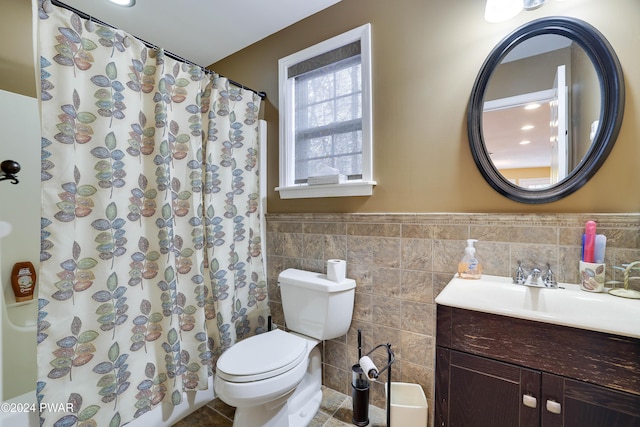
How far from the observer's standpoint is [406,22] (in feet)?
4.81

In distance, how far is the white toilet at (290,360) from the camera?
47.1 inches

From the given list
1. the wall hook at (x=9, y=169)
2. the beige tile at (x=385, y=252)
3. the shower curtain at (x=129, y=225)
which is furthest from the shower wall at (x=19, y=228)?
the beige tile at (x=385, y=252)

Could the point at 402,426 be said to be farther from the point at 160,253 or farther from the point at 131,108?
the point at 131,108

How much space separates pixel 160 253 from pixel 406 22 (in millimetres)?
1817

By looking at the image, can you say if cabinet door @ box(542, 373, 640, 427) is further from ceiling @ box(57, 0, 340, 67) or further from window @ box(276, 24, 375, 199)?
ceiling @ box(57, 0, 340, 67)

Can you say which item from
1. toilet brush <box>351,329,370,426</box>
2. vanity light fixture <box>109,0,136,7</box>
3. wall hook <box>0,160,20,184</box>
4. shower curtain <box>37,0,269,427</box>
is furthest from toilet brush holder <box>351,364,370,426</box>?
vanity light fixture <box>109,0,136,7</box>

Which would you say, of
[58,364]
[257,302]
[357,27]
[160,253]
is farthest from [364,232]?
[58,364]

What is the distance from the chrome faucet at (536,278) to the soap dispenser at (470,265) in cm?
15

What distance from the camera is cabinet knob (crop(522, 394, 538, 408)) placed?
0.83 metres

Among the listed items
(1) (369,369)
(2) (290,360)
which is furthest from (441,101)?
(2) (290,360)

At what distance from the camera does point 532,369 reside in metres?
0.84

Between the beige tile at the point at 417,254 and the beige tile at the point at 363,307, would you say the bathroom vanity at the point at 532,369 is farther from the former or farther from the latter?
the beige tile at the point at 363,307

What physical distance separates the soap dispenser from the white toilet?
606 mm

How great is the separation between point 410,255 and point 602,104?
0.99m
